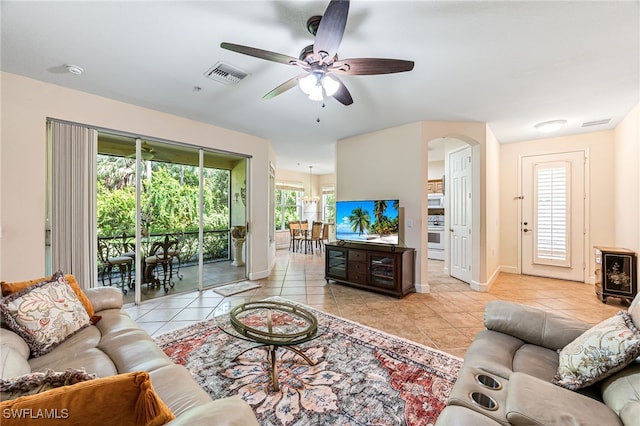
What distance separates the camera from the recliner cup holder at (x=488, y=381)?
1182 mm

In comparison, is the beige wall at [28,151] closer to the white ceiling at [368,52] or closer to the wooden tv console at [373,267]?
the white ceiling at [368,52]

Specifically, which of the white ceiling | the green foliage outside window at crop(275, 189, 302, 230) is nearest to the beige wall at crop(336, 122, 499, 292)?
the white ceiling

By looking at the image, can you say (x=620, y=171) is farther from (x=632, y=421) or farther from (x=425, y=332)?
(x=632, y=421)

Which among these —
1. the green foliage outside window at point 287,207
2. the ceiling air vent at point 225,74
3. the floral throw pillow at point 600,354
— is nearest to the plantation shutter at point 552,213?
the floral throw pillow at point 600,354

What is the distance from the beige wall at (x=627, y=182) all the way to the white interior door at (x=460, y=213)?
76.5 inches

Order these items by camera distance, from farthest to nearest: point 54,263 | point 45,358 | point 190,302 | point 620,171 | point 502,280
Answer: point 502,280, point 620,171, point 190,302, point 54,263, point 45,358

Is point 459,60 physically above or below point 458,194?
above

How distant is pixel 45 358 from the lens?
148 cm

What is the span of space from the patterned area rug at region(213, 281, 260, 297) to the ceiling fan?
311 cm

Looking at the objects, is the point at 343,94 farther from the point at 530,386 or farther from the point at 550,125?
the point at 550,125

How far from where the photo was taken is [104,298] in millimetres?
2182

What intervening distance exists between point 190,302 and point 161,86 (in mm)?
2799

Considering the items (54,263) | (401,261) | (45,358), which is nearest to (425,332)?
(401,261)

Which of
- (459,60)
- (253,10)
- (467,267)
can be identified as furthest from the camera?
(467,267)
